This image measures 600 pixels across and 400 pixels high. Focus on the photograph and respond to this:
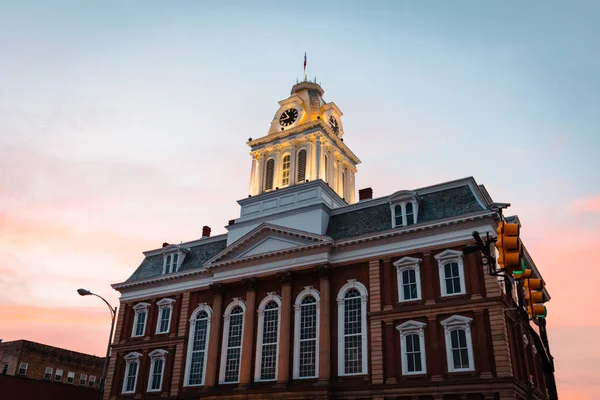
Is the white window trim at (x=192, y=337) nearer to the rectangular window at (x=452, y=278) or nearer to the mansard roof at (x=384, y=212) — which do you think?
the mansard roof at (x=384, y=212)

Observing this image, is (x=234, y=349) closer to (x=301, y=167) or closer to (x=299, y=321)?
(x=299, y=321)

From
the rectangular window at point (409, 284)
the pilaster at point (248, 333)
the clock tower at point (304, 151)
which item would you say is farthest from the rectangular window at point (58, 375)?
the rectangular window at point (409, 284)

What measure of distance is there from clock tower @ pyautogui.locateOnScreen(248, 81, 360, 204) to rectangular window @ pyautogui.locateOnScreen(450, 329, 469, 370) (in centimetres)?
1862

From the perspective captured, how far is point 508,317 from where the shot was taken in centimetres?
3381

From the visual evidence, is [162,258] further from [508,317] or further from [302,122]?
[508,317]

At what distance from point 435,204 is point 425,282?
5957 mm

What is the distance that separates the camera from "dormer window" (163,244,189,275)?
48.9 metres

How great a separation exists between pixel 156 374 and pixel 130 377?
3026 mm

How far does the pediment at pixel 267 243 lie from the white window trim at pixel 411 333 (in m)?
8.25

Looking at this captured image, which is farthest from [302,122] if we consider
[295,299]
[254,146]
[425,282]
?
[425,282]

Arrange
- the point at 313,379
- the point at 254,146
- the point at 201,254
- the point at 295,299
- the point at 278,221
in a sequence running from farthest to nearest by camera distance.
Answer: the point at 254,146, the point at 201,254, the point at 278,221, the point at 295,299, the point at 313,379

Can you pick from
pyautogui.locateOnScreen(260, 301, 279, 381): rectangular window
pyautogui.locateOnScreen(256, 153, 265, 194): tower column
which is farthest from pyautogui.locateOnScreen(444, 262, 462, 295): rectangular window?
pyautogui.locateOnScreen(256, 153, 265, 194): tower column

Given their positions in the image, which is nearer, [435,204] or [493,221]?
[493,221]

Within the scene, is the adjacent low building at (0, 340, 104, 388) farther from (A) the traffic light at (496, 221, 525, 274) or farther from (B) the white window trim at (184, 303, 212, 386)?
(A) the traffic light at (496, 221, 525, 274)
